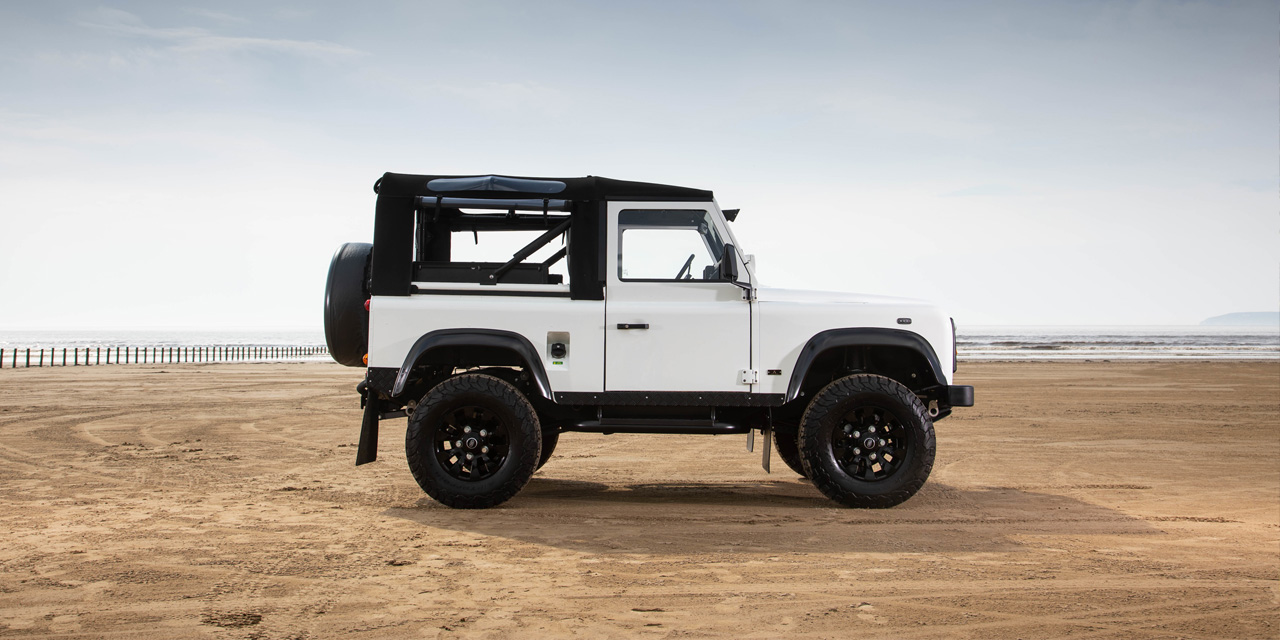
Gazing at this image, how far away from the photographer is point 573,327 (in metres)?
6.46

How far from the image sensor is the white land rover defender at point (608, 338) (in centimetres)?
642

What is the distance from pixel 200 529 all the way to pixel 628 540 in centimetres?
304

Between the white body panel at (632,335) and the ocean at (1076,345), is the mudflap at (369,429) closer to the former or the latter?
the white body panel at (632,335)

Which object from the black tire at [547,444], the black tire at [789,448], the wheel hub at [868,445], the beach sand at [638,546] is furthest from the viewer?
the black tire at [789,448]

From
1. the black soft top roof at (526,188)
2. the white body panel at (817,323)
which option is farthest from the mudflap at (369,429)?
the white body panel at (817,323)

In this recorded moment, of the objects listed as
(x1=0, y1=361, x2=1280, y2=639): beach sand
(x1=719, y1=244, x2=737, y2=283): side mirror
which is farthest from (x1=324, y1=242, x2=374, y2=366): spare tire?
(x1=719, y1=244, x2=737, y2=283): side mirror

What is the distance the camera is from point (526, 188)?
6.57 metres

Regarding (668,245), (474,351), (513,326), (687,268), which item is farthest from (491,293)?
(687,268)

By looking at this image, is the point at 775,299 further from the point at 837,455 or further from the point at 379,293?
the point at 379,293

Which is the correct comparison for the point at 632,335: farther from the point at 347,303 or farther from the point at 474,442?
the point at 347,303

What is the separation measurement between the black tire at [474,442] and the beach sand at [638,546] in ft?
Answer: 0.68

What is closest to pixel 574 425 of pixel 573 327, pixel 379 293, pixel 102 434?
pixel 573 327

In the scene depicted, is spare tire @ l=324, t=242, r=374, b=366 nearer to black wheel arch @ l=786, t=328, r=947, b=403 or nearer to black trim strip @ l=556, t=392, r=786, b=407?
black trim strip @ l=556, t=392, r=786, b=407

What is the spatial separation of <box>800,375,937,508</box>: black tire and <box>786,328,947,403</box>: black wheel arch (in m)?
0.27
